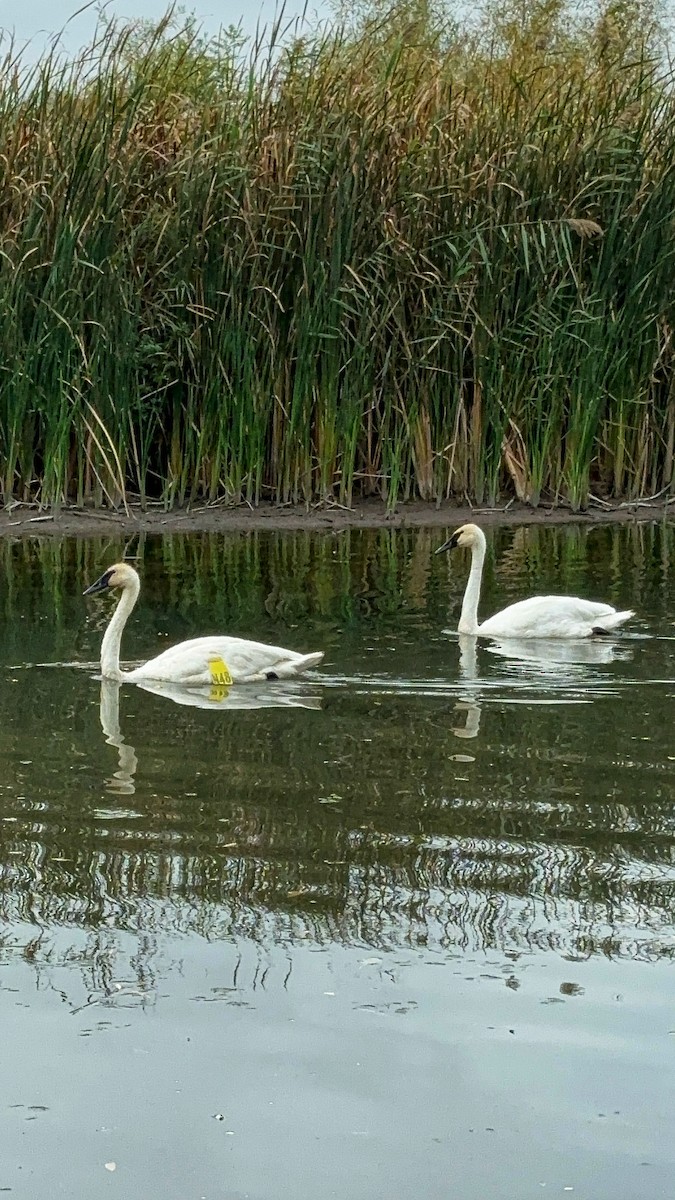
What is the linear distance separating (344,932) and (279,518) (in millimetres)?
8743

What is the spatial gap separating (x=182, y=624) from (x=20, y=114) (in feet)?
15.0

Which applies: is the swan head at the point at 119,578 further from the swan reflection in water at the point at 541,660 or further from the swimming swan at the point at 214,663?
the swan reflection in water at the point at 541,660

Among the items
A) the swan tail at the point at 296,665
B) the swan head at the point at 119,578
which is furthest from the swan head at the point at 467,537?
the swan tail at the point at 296,665

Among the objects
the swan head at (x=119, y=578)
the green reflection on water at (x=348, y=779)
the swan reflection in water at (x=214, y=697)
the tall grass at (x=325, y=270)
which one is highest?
the tall grass at (x=325, y=270)

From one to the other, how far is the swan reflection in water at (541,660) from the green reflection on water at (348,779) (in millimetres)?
24

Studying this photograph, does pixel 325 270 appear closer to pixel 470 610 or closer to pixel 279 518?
pixel 279 518

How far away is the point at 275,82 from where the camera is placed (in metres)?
12.8

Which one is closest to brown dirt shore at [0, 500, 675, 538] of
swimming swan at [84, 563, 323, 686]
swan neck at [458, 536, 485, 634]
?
swan neck at [458, 536, 485, 634]

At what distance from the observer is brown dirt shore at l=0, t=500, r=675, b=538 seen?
41.0ft

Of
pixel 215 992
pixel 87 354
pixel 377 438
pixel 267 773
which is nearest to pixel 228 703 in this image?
pixel 267 773

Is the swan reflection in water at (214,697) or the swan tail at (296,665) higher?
Answer: the swan tail at (296,665)

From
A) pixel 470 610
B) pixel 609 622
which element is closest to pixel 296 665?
pixel 470 610

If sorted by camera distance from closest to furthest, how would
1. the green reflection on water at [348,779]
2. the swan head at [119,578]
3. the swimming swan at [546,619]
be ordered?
the green reflection on water at [348,779] < the swan head at [119,578] < the swimming swan at [546,619]

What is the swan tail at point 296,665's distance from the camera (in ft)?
25.7
